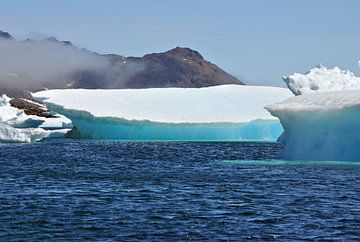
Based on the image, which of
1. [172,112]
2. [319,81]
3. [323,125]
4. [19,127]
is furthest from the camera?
[19,127]

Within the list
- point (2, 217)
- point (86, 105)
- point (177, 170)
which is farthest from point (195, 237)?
point (86, 105)

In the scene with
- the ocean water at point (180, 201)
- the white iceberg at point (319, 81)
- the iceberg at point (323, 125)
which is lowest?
the ocean water at point (180, 201)

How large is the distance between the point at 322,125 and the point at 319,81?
10.1m

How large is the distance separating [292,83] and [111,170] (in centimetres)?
1473

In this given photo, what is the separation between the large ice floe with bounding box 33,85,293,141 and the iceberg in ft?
53.8

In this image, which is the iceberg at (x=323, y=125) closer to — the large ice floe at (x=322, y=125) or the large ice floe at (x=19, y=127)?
the large ice floe at (x=322, y=125)

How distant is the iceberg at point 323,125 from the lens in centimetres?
2630

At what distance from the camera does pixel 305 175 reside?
22.4 metres

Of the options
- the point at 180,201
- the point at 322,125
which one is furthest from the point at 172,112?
the point at 180,201

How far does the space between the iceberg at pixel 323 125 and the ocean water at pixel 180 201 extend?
693 millimetres

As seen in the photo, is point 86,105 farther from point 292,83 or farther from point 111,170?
point 111,170

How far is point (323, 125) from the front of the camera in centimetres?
2745

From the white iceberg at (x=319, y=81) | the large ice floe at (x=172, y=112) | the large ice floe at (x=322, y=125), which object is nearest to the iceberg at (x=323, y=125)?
the large ice floe at (x=322, y=125)

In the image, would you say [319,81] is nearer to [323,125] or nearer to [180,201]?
[323,125]
